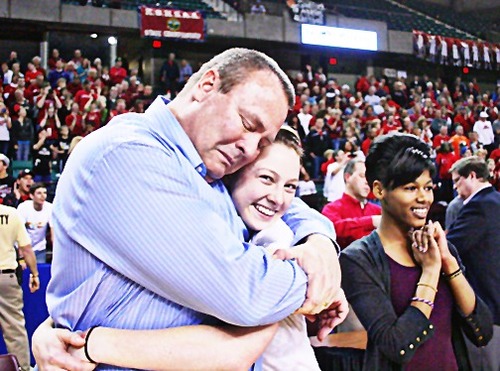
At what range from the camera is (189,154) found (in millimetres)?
1273

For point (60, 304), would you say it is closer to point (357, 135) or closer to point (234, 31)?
point (357, 135)

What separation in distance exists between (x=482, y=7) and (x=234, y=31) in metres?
13.8

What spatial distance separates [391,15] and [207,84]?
22088mm

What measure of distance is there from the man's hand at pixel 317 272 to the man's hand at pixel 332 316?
0.07m

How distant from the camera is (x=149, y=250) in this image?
3.62ft

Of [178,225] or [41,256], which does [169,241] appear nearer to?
[178,225]

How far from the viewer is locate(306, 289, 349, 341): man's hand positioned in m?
1.46

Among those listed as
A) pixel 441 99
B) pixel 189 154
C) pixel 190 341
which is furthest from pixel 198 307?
pixel 441 99

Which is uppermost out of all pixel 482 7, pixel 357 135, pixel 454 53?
pixel 482 7

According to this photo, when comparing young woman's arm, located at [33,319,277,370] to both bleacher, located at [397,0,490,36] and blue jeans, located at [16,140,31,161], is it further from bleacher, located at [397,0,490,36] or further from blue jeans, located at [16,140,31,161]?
bleacher, located at [397,0,490,36]

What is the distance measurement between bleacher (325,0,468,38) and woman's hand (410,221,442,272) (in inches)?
741

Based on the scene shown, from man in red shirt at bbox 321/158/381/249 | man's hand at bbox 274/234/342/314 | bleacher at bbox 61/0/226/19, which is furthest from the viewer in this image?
bleacher at bbox 61/0/226/19

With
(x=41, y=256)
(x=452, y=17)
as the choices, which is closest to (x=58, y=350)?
(x=41, y=256)

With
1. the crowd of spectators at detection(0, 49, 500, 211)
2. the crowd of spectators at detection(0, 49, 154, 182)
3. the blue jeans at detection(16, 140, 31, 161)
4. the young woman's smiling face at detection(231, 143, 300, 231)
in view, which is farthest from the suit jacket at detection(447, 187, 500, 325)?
the blue jeans at detection(16, 140, 31, 161)
